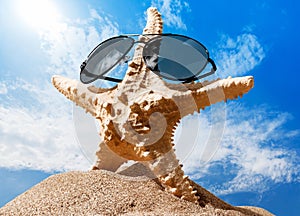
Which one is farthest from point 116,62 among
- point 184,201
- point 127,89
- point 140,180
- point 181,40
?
point 184,201

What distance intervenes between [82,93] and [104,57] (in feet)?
1.75

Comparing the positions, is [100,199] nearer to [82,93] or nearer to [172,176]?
[172,176]

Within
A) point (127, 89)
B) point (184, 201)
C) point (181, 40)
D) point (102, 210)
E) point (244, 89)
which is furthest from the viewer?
point (181, 40)

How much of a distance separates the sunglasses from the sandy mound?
1.29 m

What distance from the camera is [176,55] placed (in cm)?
381

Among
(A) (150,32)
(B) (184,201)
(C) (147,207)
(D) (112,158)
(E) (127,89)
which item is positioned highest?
(A) (150,32)

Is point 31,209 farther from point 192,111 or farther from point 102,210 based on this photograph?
point 192,111

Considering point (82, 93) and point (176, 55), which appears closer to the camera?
point (176, 55)

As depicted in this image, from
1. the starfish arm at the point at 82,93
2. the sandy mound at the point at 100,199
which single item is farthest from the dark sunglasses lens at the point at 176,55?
the sandy mound at the point at 100,199

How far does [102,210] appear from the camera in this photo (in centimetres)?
260

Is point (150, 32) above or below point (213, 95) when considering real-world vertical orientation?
above

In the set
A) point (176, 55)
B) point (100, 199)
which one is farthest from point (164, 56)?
point (100, 199)

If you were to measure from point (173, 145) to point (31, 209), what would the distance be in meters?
1.56

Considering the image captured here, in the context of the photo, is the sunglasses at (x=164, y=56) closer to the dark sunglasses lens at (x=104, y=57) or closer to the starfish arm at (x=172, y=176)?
the dark sunglasses lens at (x=104, y=57)
